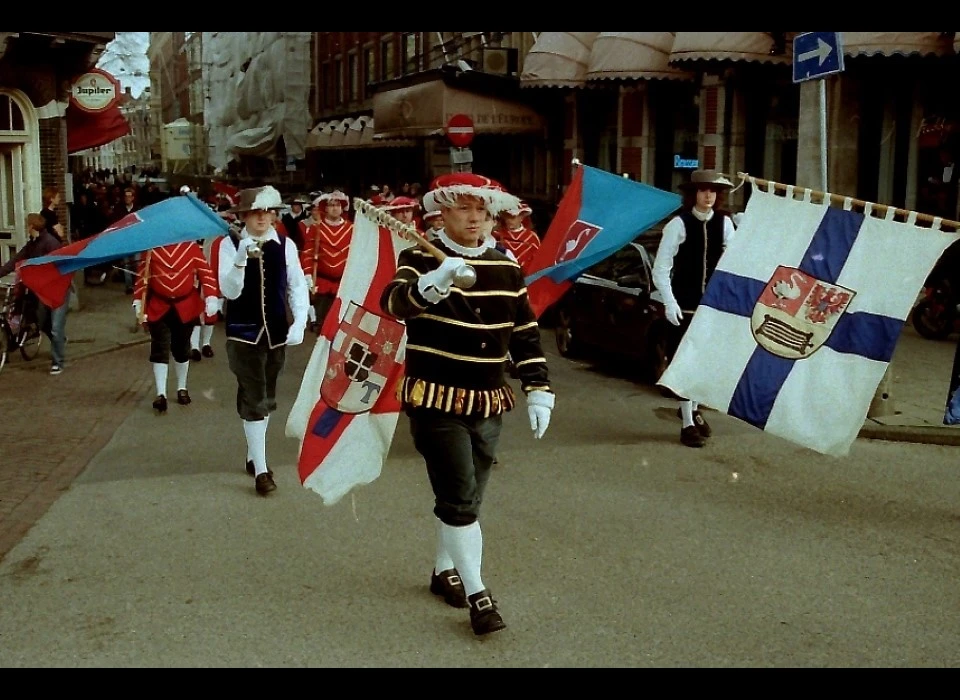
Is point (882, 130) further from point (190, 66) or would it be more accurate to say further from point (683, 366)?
point (190, 66)

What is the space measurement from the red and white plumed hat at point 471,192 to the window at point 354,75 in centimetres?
3999

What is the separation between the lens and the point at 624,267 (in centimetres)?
1214

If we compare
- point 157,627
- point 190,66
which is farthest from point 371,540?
point 190,66

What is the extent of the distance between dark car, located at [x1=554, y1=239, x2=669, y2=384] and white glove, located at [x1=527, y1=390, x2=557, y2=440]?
5832 mm

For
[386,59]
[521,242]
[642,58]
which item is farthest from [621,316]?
[386,59]

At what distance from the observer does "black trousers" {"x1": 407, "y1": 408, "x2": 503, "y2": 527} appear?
499 cm

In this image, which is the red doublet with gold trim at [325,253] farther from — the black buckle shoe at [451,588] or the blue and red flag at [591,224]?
the black buckle shoe at [451,588]

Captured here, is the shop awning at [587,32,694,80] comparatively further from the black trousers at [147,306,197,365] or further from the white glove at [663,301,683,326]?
the white glove at [663,301,683,326]

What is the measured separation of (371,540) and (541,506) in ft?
3.90

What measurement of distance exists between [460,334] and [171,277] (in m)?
5.61

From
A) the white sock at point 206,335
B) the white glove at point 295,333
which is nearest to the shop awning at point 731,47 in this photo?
the white sock at point 206,335

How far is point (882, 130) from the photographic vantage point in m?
16.8

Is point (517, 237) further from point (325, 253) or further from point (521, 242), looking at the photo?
point (325, 253)

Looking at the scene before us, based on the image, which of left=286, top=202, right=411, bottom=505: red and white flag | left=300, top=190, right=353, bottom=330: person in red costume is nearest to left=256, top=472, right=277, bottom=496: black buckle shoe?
left=286, top=202, right=411, bottom=505: red and white flag
